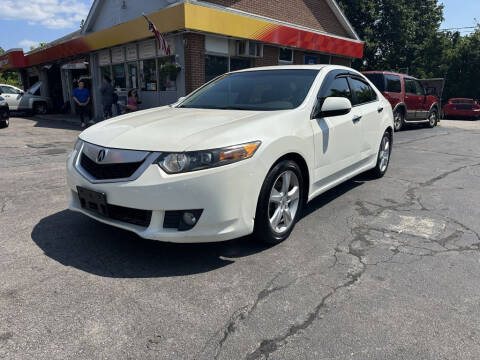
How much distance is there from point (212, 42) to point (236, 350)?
12.0 meters

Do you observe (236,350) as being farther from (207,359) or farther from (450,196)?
(450,196)

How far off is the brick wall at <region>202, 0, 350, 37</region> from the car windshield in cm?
965

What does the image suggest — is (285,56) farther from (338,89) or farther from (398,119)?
(338,89)

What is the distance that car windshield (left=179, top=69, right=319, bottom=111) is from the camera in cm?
374

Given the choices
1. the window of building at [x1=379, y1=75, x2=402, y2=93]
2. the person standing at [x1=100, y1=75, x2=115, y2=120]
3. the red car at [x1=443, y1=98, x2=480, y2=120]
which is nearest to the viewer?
the window of building at [x1=379, y1=75, x2=402, y2=93]

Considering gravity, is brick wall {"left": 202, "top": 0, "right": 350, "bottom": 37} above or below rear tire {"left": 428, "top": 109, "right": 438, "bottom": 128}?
above

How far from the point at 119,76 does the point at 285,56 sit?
7257mm

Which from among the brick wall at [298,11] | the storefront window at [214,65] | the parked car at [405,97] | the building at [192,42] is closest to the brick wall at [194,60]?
the building at [192,42]

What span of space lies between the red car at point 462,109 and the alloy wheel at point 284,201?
21260mm

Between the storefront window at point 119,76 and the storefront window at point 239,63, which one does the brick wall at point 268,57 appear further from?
the storefront window at point 119,76

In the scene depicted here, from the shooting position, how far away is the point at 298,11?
54.5 feet

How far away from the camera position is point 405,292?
8.65ft

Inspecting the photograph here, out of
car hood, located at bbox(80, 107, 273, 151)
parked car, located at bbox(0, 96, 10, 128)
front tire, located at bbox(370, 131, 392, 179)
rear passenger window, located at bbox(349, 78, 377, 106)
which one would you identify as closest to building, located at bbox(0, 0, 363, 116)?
parked car, located at bbox(0, 96, 10, 128)

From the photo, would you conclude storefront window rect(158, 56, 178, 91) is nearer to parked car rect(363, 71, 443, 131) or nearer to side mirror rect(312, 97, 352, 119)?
parked car rect(363, 71, 443, 131)
